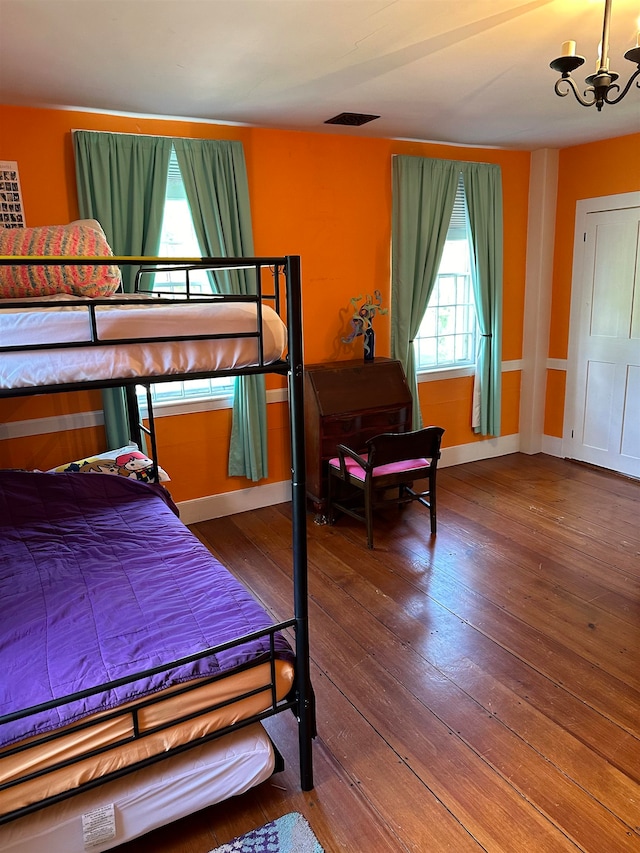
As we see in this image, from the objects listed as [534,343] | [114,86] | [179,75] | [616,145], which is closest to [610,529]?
[534,343]

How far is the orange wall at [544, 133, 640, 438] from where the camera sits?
4.41m

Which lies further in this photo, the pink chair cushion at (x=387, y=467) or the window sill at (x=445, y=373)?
the window sill at (x=445, y=373)

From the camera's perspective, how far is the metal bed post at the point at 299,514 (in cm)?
169

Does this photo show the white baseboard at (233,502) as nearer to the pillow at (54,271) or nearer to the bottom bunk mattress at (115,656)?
the bottom bunk mattress at (115,656)

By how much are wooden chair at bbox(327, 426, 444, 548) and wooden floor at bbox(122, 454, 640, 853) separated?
0.19 meters

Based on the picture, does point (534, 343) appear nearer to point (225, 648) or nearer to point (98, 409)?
point (98, 409)

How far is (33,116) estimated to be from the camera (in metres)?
3.21

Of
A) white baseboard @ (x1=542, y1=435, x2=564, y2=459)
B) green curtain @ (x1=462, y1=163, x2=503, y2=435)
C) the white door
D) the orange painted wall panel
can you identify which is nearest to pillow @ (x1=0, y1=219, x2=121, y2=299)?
green curtain @ (x1=462, y1=163, x2=503, y2=435)

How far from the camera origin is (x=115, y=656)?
1777 millimetres

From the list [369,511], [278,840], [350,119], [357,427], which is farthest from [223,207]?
[278,840]

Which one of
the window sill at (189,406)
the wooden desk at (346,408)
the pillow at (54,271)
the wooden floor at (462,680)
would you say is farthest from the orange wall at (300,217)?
the pillow at (54,271)

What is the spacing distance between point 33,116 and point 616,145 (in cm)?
393

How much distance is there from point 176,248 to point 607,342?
3349mm

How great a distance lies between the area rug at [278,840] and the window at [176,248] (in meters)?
2.37
